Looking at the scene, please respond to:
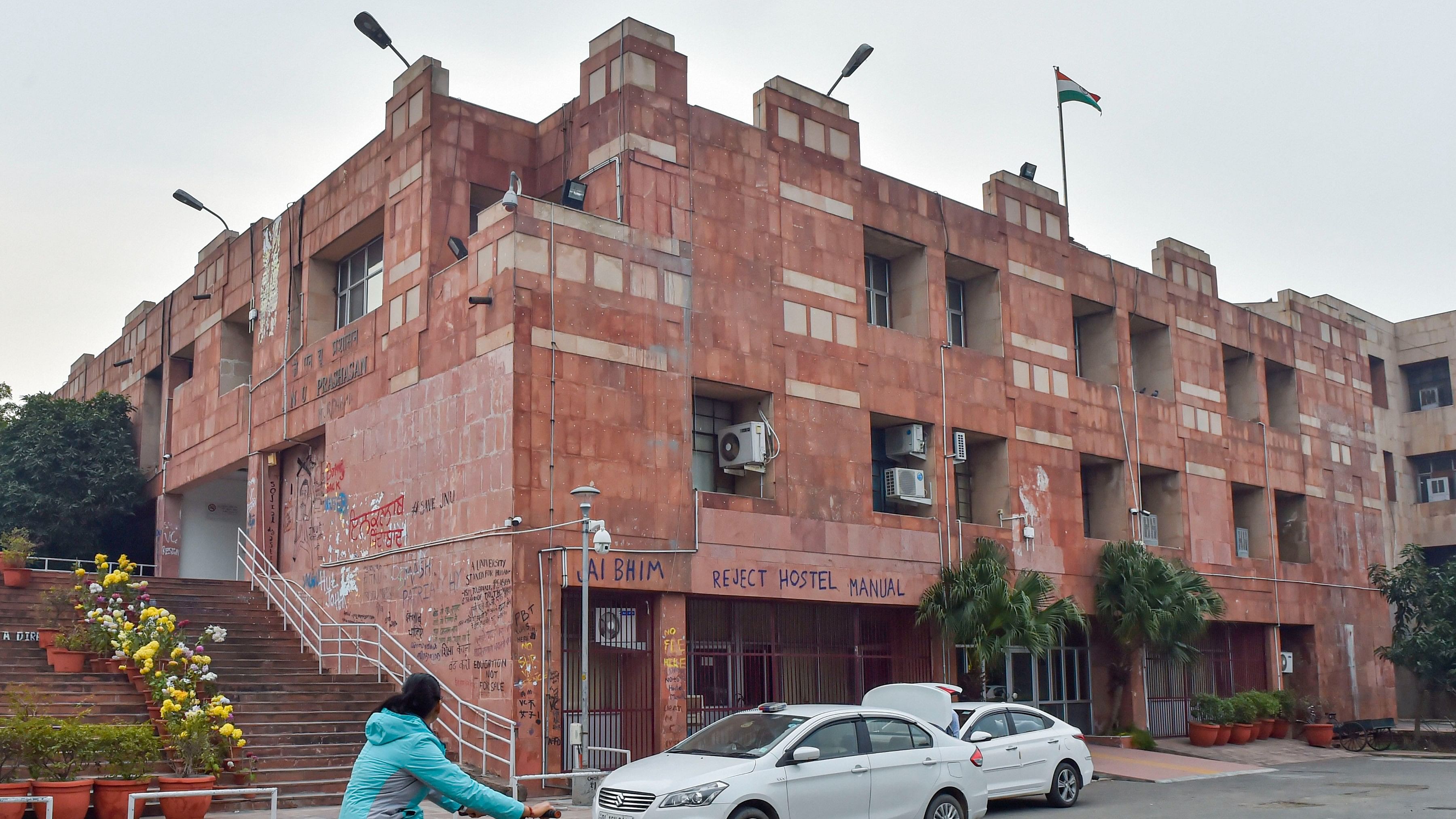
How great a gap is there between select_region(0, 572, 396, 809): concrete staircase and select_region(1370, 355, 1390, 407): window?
32.4 meters

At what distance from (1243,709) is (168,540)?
82.6ft

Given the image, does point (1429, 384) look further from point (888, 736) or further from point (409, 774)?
point (409, 774)

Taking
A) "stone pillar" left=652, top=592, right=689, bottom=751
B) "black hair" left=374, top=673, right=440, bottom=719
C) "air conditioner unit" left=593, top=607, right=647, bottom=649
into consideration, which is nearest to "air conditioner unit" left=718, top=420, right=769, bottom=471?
"stone pillar" left=652, top=592, right=689, bottom=751

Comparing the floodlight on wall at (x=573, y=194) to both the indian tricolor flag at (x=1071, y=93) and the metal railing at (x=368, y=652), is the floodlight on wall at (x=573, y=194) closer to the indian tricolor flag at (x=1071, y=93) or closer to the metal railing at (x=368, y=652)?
the metal railing at (x=368, y=652)

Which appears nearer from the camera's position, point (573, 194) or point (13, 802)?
point (13, 802)

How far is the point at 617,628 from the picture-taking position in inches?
816

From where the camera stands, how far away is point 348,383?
78.8ft

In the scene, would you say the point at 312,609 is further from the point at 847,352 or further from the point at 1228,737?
the point at 1228,737

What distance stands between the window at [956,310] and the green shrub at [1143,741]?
8.86 m

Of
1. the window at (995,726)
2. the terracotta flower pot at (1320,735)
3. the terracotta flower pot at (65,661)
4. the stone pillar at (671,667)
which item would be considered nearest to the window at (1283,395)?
the terracotta flower pot at (1320,735)

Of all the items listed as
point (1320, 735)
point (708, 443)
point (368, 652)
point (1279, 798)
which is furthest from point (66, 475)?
point (1320, 735)

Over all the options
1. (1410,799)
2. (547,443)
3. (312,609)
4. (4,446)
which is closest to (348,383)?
(312,609)

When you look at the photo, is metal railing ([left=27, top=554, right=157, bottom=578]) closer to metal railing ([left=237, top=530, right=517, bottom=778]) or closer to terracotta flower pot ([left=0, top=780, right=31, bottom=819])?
metal railing ([left=237, top=530, right=517, bottom=778])

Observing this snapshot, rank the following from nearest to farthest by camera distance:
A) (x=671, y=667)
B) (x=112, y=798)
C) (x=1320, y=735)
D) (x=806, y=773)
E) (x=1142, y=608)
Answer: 1. (x=806, y=773)
2. (x=112, y=798)
3. (x=671, y=667)
4. (x=1142, y=608)
5. (x=1320, y=735)
